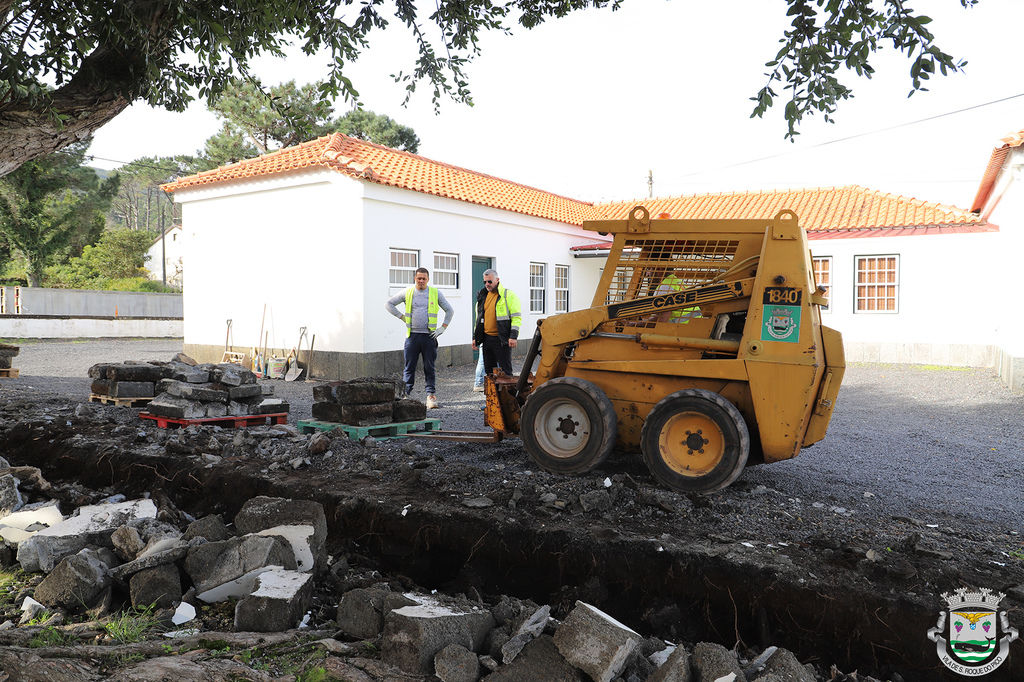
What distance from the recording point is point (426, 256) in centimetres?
1523

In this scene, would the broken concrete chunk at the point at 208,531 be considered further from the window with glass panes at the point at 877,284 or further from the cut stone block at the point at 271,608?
the window with glass panes at the point at 877,284

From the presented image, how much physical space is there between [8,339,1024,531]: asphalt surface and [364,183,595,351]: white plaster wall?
142 cm

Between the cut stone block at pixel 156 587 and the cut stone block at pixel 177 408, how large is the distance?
4080 mm

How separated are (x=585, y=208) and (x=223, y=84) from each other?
1923 centimetres

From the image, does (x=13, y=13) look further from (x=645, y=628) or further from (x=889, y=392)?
(x=889, y=392)

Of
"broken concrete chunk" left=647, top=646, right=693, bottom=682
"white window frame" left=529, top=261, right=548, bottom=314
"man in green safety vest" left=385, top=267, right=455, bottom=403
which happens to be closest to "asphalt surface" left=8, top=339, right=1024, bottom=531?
"man in green safety vest" left=385, top=267, right=455, bottom=403

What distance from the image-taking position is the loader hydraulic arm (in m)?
5.50

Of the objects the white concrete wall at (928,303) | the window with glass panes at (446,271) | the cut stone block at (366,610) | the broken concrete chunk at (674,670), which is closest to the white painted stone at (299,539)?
the cut stone block at (366,610)

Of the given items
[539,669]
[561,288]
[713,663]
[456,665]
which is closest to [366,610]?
[456,665]

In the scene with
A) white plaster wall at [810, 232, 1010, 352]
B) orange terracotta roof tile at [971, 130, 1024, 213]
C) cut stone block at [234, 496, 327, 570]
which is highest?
orange terracotta roof tile at [971, 130, 1024, 213]

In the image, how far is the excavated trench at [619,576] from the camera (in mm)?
3463

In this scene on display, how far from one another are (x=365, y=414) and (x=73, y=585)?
12.5ft

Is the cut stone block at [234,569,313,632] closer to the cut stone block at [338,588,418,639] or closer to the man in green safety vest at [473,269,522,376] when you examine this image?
the cut stone block at [338,588,418,639]

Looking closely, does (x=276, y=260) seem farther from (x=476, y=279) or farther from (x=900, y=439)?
(x=900, y=439)
